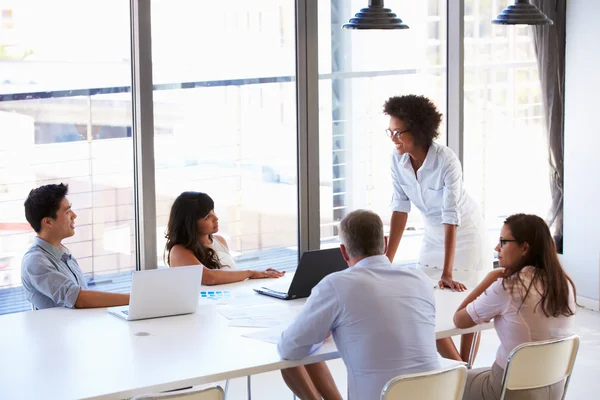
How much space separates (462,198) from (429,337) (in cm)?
163

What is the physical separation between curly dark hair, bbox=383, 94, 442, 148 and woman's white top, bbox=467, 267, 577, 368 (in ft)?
4.19

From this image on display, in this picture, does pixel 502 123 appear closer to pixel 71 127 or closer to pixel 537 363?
pixel 71 127

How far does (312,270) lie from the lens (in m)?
3.65

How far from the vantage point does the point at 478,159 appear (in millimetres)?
6172

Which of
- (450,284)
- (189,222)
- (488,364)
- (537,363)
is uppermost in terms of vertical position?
(189,222)

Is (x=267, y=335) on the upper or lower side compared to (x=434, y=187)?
lower

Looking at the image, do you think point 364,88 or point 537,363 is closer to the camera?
point 537,363

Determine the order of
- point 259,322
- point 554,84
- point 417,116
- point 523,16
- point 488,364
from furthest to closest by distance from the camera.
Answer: point 554,84 → point 488,364 → point 523,16 → point 417,116 → point 259,322

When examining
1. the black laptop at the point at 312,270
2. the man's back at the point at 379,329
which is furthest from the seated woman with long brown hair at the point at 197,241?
the man's back at the point at 379,329

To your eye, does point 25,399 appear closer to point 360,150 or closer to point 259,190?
point 259,190

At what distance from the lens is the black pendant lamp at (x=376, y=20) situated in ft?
12.9

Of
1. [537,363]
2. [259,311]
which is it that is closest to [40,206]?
[259,311]

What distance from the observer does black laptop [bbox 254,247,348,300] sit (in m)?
3.62

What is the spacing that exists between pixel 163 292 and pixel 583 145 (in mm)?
3804
